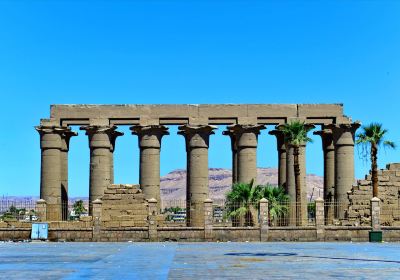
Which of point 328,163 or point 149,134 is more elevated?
point 149,134

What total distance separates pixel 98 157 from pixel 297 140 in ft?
45.0

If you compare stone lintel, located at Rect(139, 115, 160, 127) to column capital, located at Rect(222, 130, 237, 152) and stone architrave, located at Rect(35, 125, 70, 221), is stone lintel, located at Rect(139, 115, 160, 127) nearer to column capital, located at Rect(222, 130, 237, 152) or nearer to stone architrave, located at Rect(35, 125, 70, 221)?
stone architrave, located at Rect(35, 125, 70, 221)

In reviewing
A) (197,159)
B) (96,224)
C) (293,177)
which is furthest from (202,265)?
(293,177)

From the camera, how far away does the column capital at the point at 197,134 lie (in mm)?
52812

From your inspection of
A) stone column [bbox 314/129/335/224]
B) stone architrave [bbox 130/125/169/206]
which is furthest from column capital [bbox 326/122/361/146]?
stone architrave [bbox 130/125/169/206]

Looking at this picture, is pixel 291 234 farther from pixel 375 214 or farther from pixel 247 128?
pixel 247 128

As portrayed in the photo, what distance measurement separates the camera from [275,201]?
47.1 metres

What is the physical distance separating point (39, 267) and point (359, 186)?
96.4ft

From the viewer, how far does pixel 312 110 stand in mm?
53656

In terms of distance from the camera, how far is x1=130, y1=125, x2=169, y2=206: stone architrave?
175 ft

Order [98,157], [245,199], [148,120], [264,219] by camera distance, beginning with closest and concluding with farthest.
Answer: [264,219] < [245,199] < [98,157] < [148,120]

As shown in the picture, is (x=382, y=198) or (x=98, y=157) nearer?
(x=382, y=198)

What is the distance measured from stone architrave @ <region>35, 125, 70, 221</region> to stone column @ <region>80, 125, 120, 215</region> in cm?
197

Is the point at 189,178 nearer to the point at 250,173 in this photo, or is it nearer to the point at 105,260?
the point at 250,173
